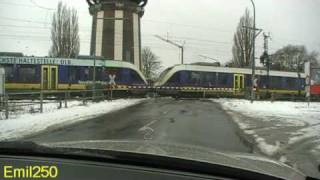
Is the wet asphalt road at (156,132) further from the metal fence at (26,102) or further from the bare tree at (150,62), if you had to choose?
the bare tree at (150,62)

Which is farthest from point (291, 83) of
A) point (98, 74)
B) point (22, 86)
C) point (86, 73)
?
point (22, 86)

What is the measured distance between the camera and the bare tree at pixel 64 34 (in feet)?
240

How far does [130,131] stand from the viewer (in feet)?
61.3

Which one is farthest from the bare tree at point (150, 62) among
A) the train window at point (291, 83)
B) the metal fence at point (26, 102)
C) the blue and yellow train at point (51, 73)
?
the metal fence at point (26, 102)

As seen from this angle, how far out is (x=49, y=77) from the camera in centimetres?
4875

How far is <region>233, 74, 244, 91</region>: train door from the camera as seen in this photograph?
195 ft

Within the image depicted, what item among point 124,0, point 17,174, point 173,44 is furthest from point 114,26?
point 17,174

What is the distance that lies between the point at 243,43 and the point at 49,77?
4003 cm

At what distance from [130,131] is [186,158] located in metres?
15.4

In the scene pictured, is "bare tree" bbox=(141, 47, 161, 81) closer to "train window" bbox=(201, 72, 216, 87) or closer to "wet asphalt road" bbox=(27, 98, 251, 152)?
"train window" bbox=(201, 72, 216, 87)

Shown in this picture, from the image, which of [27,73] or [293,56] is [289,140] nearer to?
[27,73]

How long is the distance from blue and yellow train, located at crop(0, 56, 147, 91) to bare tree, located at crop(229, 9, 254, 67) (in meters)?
34.8

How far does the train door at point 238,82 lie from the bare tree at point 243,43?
2231cm

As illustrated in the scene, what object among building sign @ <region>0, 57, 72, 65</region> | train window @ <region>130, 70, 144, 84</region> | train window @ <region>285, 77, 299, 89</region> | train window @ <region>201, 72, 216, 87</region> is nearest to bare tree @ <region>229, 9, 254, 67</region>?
train window @ <region>285, 77, 299, 89</region>
